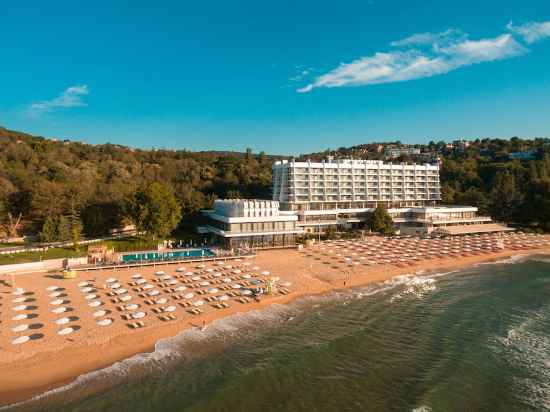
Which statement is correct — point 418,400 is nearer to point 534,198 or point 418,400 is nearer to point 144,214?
point 144,214

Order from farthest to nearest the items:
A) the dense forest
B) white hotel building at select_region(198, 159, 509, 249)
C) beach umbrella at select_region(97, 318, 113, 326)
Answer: white hotel building at select_region(198, 159, 509, 249)
the dense forest
beach umbrella at select_region(97, 318, 113, 326)

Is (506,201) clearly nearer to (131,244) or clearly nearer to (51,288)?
(131,244)

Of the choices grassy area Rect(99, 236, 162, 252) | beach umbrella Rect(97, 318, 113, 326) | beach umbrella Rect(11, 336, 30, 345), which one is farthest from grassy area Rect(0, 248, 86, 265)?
beach umbrella Rect(97, 318, 113, 326)

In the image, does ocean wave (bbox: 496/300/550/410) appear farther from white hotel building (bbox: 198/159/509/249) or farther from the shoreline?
white hotel building (bbox: 198/159/509/249)

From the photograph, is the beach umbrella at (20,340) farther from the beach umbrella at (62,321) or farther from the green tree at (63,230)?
the green tree at (63,230)

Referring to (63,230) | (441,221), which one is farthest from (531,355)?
(63,230)

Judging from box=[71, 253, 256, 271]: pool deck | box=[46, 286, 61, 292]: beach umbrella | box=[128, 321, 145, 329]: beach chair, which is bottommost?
A: box=[128, 321, 145, 329]: beach chair
